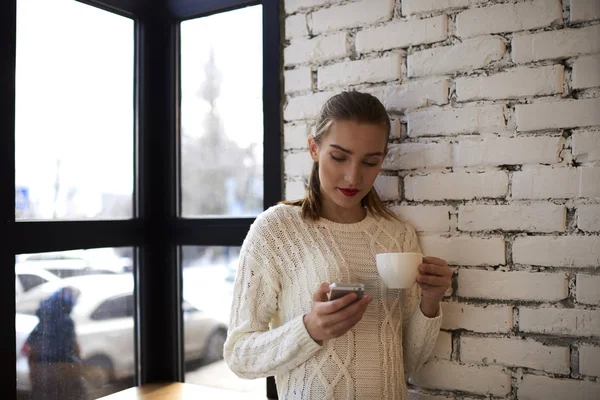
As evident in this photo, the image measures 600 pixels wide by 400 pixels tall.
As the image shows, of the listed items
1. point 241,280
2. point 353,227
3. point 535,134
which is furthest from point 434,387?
point 535,134

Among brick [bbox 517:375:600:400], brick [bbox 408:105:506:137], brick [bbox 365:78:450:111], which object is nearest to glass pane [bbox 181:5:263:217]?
brick [bbox 365:78:450:111]

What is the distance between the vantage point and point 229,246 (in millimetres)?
2129

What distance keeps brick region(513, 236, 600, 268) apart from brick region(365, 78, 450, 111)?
47cm

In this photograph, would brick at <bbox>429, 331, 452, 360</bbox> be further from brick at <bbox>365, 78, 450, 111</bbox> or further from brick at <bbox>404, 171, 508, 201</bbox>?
brick at <bbox>365, 78, 450, 111</bbox>

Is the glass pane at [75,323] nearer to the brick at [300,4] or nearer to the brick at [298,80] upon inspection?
the brick at [298,80]

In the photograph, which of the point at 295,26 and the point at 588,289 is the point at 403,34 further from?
the point at 588,289

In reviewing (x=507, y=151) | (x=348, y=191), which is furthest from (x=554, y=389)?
(x=348, y=191)

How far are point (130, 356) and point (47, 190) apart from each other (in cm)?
73

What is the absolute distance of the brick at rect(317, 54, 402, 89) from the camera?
68.7 inches

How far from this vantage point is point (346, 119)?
155 centimetres

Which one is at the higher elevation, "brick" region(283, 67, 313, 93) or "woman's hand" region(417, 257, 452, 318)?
"brick" region(283, 67, 313, 93)

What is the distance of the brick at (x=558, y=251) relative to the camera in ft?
4.91

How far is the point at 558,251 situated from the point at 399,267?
1.56ft

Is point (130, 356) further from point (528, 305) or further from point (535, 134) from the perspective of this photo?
point (535, 134)
